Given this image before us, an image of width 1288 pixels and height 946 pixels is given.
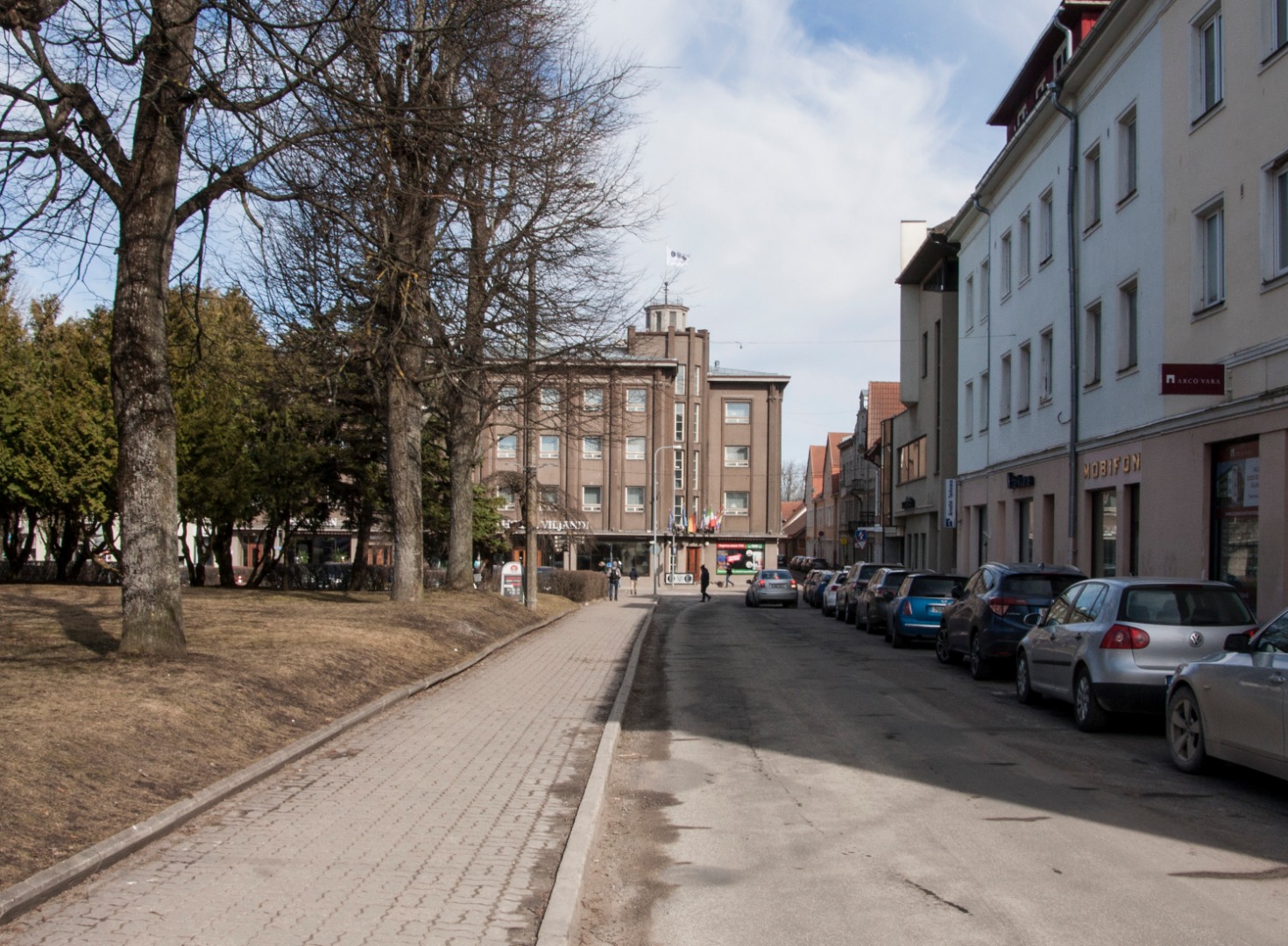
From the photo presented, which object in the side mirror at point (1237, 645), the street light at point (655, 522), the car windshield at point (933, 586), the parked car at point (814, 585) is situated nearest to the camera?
the side mirror at point (1237, 645)

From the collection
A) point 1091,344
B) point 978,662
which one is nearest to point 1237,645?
point 978,662

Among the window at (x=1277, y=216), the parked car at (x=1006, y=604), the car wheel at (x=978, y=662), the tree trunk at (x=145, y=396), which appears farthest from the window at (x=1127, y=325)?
the tree trunk at (x=145, y=396)

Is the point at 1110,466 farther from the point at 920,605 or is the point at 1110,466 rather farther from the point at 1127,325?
the point at 920,605

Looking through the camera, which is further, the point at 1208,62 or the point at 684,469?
the point at 684,469

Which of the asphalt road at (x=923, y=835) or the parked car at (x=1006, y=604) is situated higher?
the parked car at (x=1006, y=604)

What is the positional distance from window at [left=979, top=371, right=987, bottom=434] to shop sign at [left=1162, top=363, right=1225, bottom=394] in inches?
664

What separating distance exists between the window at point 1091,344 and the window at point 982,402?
936cm

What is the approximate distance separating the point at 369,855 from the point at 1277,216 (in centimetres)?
1530

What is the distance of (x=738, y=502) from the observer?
257 ft

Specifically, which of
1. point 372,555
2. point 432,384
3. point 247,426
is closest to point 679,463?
point 372,555

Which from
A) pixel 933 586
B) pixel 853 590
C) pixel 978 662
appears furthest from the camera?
pixel 853 590

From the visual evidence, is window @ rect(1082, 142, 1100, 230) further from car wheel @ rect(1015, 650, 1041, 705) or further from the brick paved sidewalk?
the brick paved sidewalk

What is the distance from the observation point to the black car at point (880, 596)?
2796 centimetres

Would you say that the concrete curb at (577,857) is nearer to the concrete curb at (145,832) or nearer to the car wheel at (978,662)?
the concrete curb at (145,832)
